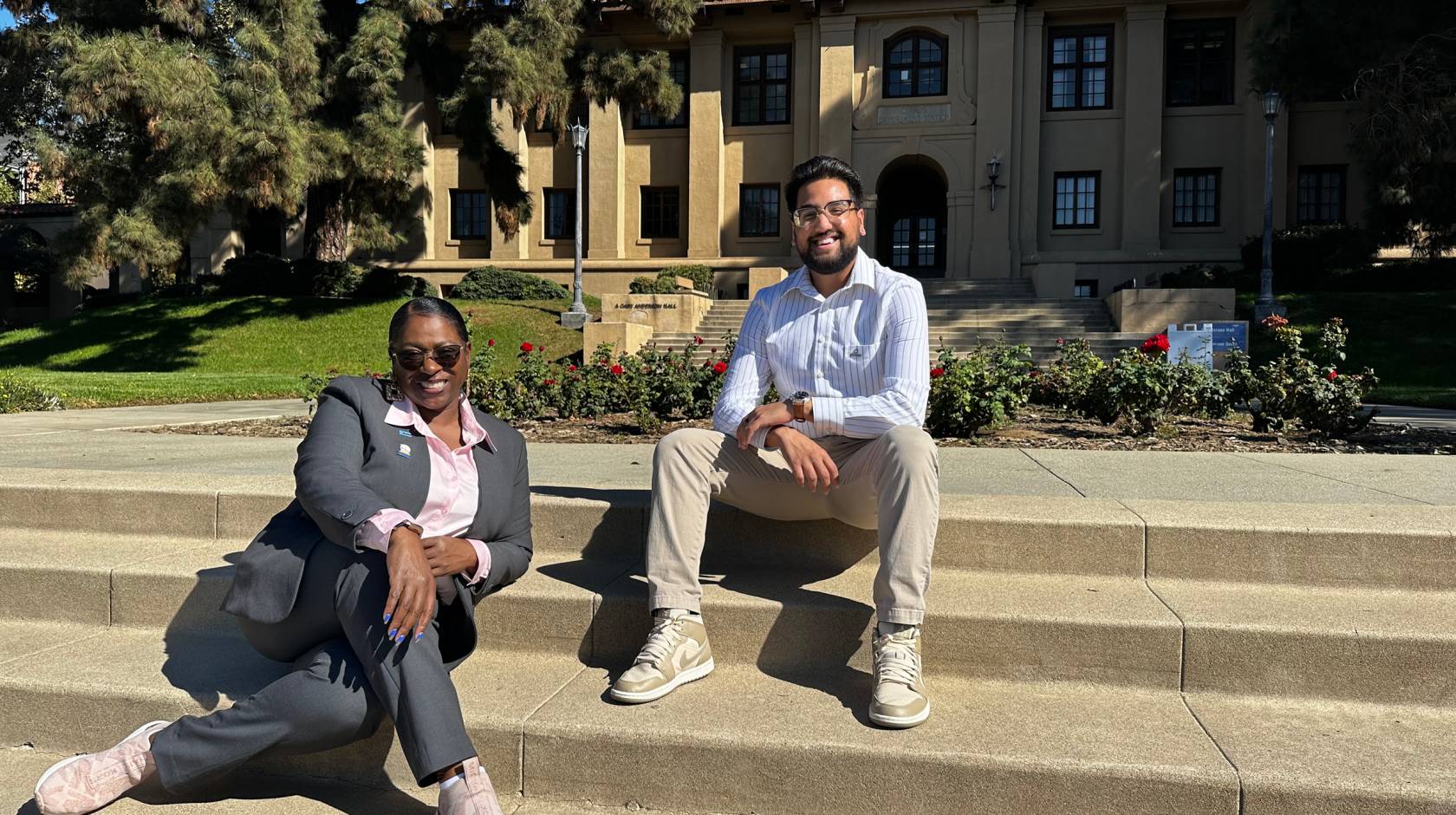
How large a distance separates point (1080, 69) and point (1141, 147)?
106 inches

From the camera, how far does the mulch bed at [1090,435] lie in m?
6.59

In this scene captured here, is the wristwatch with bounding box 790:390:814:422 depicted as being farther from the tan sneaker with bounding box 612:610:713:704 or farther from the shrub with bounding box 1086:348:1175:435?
the shrub with bounding box 1086:348:1175:435

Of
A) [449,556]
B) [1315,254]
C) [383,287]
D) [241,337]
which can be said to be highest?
[1315,254]

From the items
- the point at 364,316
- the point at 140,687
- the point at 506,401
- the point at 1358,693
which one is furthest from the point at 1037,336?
the point at 140,687

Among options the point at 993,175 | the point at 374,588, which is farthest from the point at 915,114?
the point at 374,588

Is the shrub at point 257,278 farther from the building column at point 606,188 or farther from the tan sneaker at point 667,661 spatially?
the tan sneaker at point 667,661

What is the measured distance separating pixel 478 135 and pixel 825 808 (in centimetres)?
2031

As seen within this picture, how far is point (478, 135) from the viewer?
2070cm

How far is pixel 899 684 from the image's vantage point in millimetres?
2689

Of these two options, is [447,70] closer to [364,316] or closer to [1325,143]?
[364,316]

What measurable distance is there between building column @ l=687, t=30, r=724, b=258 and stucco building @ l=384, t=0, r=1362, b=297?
5 centimetres

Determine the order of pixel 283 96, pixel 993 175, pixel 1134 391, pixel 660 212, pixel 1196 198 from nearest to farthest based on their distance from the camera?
pixel 1134 391 → pixel 283 96 → pixel 993 175 → pixel 1196 198 → pixel 660 212

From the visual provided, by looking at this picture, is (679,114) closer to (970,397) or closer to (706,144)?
(706,144)

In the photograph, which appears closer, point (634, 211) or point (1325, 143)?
point (1325, 143)
